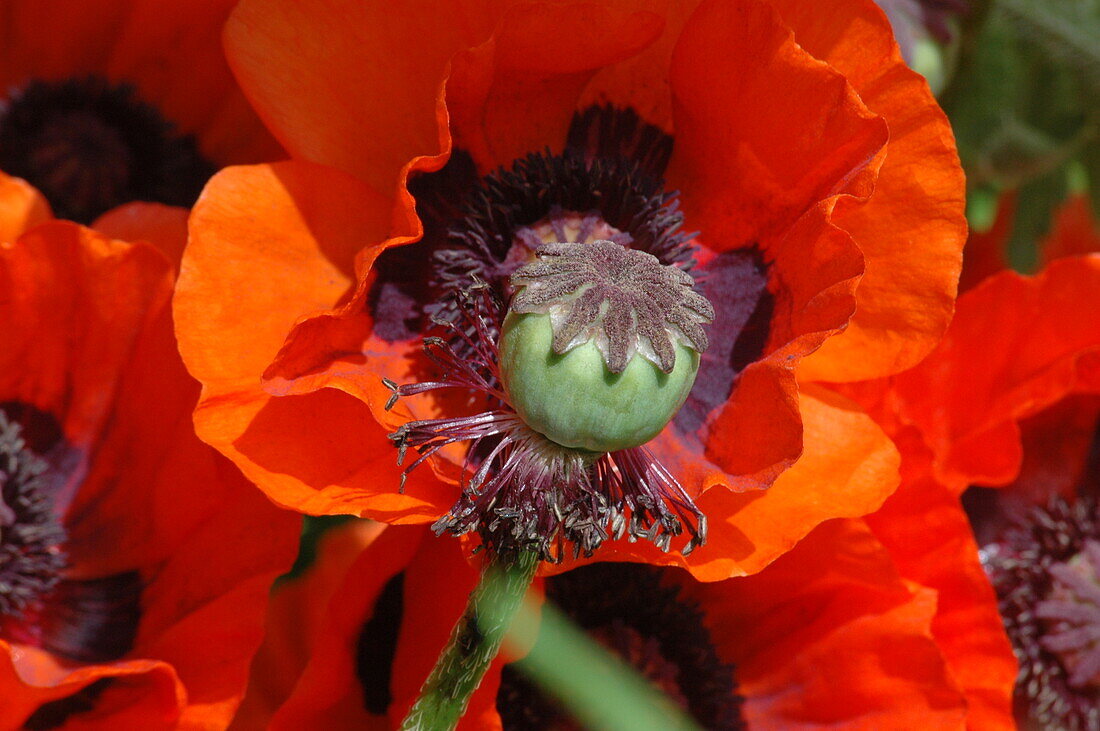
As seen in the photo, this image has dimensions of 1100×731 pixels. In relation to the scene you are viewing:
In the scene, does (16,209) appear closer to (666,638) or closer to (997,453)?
(666,638)

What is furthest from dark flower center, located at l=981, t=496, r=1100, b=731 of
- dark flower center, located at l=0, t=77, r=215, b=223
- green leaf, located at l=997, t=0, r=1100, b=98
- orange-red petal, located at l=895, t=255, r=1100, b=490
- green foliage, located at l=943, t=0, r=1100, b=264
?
dark flower center, located at l=0, t=77, r=215, b=223

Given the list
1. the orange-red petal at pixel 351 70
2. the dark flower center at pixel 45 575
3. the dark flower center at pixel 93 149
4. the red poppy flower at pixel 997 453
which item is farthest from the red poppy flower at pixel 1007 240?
the dark flower center at pixel 45 575

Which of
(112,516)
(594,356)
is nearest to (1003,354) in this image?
(594,356)

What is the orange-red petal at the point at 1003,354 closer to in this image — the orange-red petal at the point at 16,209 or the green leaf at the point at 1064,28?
the green leaf at the point at 1064,28

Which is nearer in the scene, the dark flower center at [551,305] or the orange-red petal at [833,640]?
the dark flower center at [551,305]

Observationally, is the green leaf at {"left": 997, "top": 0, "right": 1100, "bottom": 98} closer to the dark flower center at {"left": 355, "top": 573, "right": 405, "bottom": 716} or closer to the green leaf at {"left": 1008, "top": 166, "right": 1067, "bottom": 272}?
the green leaf at {"left": 1008, "top": 166, "right": 1067, "bottom": 272}

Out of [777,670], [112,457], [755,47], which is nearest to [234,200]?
[112,457]
